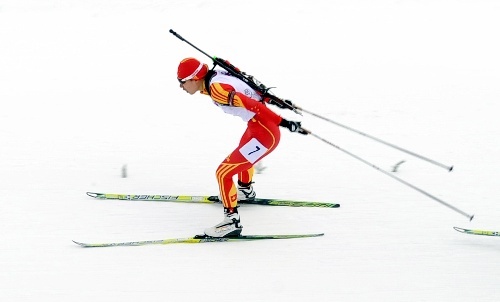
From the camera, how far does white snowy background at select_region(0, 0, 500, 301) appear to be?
201 inches

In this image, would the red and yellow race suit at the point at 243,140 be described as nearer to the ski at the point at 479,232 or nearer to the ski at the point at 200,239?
the ski at the point at 200,239

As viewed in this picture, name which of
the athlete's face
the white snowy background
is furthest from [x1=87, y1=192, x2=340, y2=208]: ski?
the athlete's face

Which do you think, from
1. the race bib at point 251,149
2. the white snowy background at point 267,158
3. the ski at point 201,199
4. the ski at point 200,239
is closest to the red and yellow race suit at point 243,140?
the race bib at point 251,149

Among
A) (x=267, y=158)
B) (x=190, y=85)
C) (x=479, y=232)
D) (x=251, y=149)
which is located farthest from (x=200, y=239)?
(x=479, y=232)

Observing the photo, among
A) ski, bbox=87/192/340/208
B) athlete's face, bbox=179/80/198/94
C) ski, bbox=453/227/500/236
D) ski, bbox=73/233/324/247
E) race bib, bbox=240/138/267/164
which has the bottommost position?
ski, bbox=453/227/500/236

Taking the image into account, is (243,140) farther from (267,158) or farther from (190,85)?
(267,158)

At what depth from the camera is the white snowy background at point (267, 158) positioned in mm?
5105

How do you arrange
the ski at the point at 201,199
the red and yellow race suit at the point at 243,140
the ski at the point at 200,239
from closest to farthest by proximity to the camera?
the ski at the point at 200,239 < the red and yellow race suit at the point at 243,140 < the ski at the point at 201,199

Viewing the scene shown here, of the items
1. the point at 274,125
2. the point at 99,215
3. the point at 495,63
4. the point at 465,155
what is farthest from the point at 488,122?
the point at 99,215

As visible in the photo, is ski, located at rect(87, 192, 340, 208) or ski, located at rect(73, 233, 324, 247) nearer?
ski, located at rect(73, 233, 324, 247)

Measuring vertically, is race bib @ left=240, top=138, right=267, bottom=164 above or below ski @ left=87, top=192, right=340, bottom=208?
above

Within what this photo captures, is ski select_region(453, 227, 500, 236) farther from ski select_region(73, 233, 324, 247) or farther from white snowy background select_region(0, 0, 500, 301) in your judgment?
ski select_region(73, 233, 324, 247)

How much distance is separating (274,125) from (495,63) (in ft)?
21.9

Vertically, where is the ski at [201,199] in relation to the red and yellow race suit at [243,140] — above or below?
below
